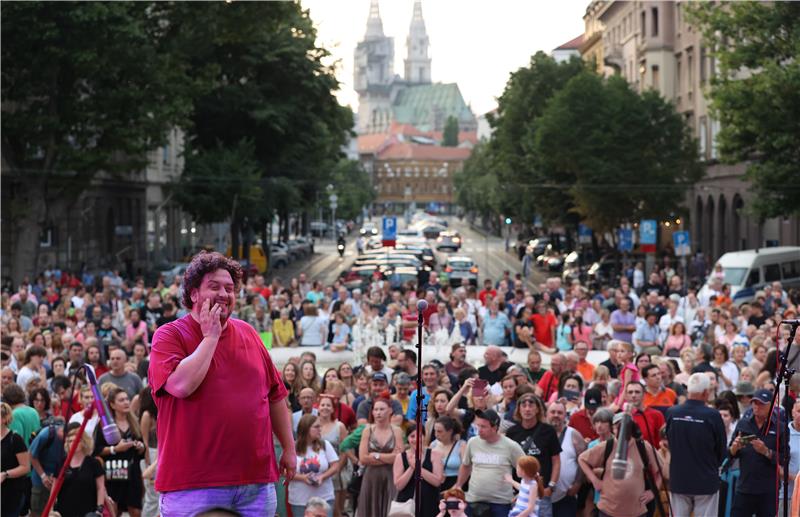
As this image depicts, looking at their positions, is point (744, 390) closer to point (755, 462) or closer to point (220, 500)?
point (755, 462)

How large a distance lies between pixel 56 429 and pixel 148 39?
99.6 ft

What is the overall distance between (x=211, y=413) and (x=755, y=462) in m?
6.87

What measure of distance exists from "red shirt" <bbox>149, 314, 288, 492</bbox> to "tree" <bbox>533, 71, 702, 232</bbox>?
187 feet

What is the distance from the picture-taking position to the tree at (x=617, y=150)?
62.5 m

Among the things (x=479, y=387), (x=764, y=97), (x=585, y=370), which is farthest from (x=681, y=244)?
(x=479, y=387)

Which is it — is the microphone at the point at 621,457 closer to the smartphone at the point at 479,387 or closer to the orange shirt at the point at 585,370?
the smartphone at the point at 479,387

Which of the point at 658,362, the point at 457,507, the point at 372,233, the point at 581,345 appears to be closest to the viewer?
the point at 457,507

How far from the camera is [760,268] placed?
1690 inches

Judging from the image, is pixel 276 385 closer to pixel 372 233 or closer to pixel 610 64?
pixel 610 64

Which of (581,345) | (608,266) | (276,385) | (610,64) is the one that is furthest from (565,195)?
(276,385)

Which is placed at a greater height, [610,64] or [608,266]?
[610,64]

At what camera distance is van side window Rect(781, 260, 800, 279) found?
144 ft

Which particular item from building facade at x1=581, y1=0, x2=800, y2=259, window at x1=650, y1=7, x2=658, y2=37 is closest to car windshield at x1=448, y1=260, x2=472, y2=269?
building facade at x1=581, y1=0, x2=800, y2=259

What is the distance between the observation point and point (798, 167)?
39.9 meters
